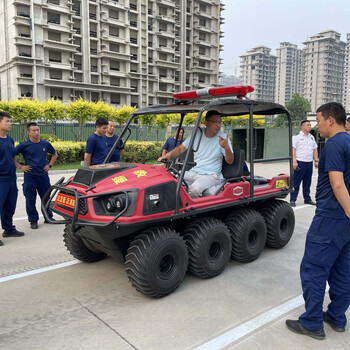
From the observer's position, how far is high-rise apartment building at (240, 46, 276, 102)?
478ft

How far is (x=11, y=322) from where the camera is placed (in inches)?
114

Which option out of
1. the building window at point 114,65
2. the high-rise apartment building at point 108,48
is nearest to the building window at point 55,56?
the high-rise apartment building at point 108,48

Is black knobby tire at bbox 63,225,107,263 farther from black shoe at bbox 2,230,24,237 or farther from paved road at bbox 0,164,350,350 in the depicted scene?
black shoe at bbox 2,230,24,237

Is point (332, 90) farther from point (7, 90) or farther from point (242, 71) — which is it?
point (7, 90)

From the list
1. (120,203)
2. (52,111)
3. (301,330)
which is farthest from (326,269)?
(52,111)

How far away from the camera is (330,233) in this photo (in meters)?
2.60

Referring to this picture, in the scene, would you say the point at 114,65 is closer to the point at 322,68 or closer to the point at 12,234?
the point at 12,234

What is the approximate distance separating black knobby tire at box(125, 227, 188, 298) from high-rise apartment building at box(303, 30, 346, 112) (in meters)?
131

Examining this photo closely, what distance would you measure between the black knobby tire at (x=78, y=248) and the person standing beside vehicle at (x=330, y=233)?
251 centimetres

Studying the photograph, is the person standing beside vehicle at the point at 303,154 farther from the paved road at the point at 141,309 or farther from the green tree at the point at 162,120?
the green tree at the point at 162,120

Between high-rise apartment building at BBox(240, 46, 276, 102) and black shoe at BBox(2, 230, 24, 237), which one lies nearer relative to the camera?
black shoe at BBox(2, 230, 24, 237)

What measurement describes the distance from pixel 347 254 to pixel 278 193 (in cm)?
200

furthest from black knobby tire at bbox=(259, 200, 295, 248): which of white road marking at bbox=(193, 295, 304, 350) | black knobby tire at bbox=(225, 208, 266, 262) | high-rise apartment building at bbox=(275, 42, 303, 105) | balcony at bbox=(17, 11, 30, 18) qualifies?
high-rise apartment building at bbox=(275, 42, 303, 105)

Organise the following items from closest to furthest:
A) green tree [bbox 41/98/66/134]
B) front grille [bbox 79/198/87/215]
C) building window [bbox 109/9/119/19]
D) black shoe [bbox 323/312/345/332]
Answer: black shoe [bbox 323/312/345/332]
front grille [bbox 79/198/87/215]
green tree [bbox 41/98/66/134]
building window [bbox 109/9/119/19]
